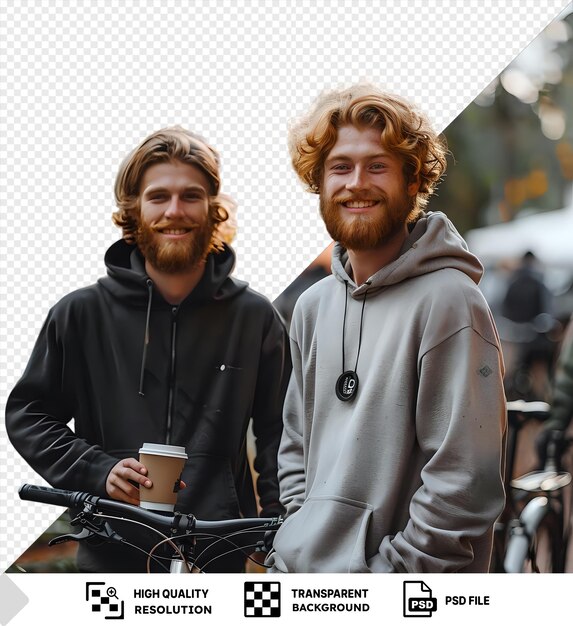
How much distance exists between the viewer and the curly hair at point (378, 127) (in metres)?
3.07

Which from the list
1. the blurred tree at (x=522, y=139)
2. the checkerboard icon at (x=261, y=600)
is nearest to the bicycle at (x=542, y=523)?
the blurred tree at (x=522, y=139)

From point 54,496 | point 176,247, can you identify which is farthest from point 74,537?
point 176,247

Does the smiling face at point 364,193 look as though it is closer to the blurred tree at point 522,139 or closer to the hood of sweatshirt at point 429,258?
the hood of sweatshirt at point 429,258

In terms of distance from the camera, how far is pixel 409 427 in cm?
284

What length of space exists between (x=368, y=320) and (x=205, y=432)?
2.79ft

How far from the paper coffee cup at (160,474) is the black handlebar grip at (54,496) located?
0.22m

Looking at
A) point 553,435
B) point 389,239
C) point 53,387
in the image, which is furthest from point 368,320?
point 553,435

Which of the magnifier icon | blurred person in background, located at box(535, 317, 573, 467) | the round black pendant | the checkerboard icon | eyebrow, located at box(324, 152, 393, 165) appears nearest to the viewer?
the round black pendant

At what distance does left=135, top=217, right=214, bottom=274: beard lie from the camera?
11.9 feet

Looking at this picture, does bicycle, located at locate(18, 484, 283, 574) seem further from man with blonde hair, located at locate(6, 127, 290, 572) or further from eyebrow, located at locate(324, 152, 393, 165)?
eyebrow, located at locate(324, 152, 393, 165)

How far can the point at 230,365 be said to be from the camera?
3637 mm

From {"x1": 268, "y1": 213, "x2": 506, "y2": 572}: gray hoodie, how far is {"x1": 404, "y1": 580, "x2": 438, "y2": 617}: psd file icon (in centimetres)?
21

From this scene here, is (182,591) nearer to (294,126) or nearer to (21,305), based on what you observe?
(21,305)

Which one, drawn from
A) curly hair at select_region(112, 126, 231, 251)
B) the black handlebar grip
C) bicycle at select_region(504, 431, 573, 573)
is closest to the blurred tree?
bicycle at select_region(504, 431, 573, 573)
